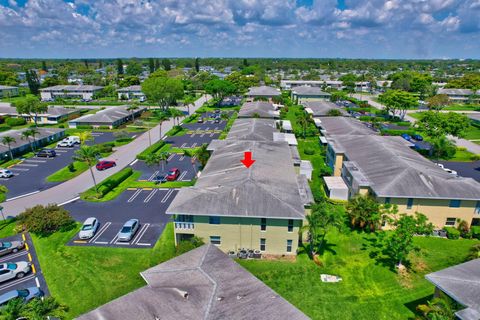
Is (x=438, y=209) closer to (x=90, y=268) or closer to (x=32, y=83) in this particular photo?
(x=90, y=268)

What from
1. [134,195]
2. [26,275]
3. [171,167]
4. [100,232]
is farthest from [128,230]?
[171,167]

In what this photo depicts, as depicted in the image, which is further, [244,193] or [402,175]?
[402,175]

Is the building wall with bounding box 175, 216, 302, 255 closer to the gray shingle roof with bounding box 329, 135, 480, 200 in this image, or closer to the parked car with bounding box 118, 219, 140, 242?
the parked car with bounding box 118, 219, 140, 242

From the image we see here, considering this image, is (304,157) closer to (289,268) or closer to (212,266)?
(289,268)

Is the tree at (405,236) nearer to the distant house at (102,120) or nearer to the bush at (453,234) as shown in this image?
the bush at (453,234)

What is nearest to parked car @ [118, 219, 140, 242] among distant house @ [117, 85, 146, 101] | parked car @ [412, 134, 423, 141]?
parked car @ [412, 134, 423, 141]

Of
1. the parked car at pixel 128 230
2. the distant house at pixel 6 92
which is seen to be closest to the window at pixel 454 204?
the parked car at pixel 128 230
